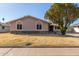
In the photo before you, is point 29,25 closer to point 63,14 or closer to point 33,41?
point 63,14

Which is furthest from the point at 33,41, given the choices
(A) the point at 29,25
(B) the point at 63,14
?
(A) the point at 29,25

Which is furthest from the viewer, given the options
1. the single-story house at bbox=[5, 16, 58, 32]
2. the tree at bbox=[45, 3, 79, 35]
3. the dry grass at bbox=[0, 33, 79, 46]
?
the single-story house at bbox=[5, 16, 58, 32]

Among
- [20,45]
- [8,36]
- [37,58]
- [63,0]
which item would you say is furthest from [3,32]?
[63,0]

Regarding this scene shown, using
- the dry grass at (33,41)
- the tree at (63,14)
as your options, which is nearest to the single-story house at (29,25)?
the tree at (63,14)

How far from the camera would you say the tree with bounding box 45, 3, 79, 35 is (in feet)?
34.0

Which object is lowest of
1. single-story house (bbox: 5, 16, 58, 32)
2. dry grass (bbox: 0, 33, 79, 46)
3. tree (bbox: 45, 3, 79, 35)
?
dry grass (bbox: 0, 33, 79, 46)

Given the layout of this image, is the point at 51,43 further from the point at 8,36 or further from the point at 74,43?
the point at 8,36

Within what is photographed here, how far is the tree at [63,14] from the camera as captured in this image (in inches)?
408

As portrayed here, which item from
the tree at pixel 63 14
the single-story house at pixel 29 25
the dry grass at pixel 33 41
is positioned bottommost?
the dry grass at pixel 33 41

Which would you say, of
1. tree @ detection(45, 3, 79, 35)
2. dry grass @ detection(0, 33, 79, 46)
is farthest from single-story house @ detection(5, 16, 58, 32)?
dry grass @ detection(0, 33, 79, 46)

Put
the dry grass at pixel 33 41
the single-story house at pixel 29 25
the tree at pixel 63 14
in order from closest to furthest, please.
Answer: the dry grass at pixel 33 41
the tree at pixel 63 14
the single-story house at pixel 29 25

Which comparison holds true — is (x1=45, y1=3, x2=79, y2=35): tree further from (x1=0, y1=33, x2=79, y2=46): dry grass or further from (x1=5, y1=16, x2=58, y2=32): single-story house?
(x1=5, y1=16, x2=58, y2=32): single-story house

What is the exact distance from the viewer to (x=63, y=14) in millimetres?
11062

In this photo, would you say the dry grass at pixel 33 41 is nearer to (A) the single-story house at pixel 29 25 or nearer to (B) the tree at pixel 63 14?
(B) the tree at pixel 63 14
